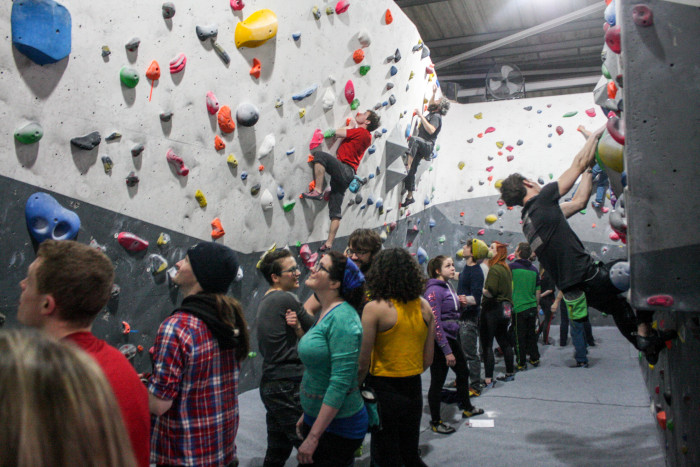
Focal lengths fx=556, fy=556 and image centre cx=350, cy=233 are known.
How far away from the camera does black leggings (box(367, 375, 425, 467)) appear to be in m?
2.29

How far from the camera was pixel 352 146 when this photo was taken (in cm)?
518

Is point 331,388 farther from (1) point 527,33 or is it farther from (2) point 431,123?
(1) point 527,33

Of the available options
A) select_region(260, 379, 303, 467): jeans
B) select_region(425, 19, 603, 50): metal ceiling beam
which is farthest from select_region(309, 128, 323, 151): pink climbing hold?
select_region(425, 19, 603, 50): metal ceiling beam

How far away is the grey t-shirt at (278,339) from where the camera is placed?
2.45m

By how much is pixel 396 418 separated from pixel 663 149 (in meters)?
1.43

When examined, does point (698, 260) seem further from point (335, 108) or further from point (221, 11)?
point (335, 108)

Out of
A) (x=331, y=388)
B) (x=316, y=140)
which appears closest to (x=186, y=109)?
(x=316, y=140)

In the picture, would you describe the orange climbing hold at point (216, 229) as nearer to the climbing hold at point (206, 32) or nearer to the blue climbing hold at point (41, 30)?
the climbing hold at point (206, 32)

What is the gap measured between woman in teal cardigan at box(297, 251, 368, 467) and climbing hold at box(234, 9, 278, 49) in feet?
7.72

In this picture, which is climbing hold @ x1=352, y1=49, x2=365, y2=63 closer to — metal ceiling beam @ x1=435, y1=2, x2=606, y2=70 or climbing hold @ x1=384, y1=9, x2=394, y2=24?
climbing hold @ x1=384, y1=9, x2=394, y2=24

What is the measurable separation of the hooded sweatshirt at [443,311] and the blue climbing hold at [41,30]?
256 centimetres

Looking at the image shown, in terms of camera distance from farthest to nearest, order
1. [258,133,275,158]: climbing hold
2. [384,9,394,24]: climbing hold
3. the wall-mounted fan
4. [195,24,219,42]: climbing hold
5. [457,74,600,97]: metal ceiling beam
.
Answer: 1. [457,74,600,97]: metal ceiling beam
2. the wall-mounted fan
3. [384,9,394,24]: climbing hold
4. [258,133,275,158]: climbing hold
5. [195,24,219,42]: climbing hold

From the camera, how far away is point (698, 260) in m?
1.72

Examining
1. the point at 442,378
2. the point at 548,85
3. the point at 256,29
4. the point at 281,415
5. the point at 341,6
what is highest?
the point at 548,85
